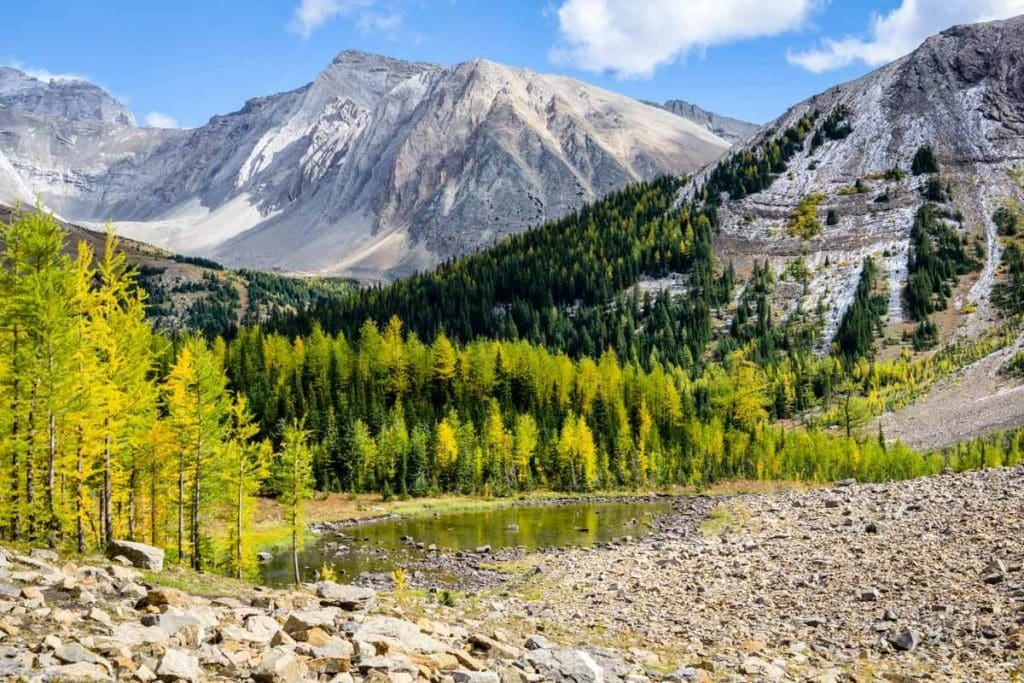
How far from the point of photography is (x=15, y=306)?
2939 cm

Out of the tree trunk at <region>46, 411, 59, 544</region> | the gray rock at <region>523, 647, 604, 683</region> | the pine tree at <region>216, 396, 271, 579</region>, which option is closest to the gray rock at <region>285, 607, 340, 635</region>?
the gray rock at <region>523, 647, 604, 683</region>

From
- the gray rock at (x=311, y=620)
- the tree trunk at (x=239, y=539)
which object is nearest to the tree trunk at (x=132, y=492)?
the tree trunk at (x=239, y=539)

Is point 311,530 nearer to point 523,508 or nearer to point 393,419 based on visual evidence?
point 523,508

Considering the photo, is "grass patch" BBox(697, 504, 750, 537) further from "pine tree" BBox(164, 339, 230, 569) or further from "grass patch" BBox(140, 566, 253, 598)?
"pine tree" BBox(164, 339, 230, 569)

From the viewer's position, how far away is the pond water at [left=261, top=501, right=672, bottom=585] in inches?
2277

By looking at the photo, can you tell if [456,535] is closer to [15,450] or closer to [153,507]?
[153,507]

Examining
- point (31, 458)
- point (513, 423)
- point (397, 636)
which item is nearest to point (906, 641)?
point (397, 636)

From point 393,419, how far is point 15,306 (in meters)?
81.1

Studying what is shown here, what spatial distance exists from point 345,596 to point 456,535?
163 ft

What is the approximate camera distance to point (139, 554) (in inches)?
1046

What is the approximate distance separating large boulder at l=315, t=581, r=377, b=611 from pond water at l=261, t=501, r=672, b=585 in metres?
29.1

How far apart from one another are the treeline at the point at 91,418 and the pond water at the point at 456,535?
10.6 metres

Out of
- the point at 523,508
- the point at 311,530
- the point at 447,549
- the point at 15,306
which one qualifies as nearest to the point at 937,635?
the point at 15,306

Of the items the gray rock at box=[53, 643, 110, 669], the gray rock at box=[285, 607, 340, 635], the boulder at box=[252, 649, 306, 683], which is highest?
the gray rock at box=[53, 643, 110, 669]
